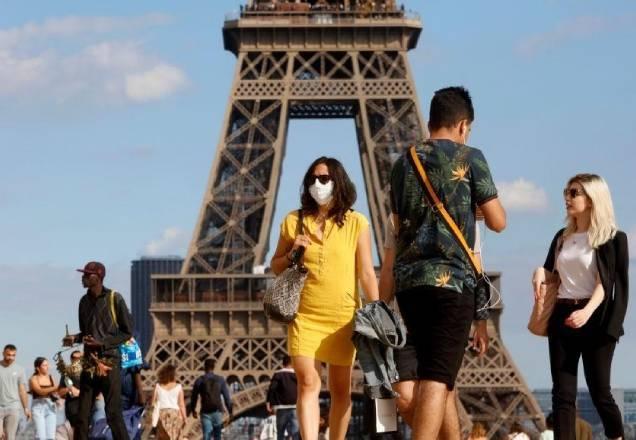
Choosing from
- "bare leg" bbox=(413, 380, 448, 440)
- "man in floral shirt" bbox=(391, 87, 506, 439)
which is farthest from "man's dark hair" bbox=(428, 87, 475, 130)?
"bare leg" bbox=(413, 380, 448, 440)

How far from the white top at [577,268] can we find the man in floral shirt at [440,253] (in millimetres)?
1679

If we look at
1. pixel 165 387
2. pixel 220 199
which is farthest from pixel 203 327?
pixel 165 387

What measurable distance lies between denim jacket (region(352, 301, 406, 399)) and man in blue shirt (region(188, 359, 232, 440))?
11.3 meters

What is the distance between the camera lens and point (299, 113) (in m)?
56.5

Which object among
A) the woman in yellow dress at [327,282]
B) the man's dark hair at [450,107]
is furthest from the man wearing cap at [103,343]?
the man's dark hair at [450,107]

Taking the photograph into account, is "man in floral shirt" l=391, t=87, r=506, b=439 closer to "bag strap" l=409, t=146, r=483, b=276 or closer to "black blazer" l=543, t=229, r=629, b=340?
"bag strap" l=409, t=146, r=483, b=276

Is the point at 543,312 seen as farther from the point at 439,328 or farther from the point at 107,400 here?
the point at 107,400

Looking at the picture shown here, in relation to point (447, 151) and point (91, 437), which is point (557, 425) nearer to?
point (447, 151)

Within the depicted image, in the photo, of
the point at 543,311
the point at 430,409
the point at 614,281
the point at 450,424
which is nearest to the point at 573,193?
the point at 614,281

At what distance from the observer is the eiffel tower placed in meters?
51.2

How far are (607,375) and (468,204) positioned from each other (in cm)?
218

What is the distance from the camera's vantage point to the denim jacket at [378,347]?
9.34 meters

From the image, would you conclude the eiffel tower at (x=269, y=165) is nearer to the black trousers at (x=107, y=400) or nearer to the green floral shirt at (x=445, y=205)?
the black trousers at (x=107, y=400)

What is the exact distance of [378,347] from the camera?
9453 mm
